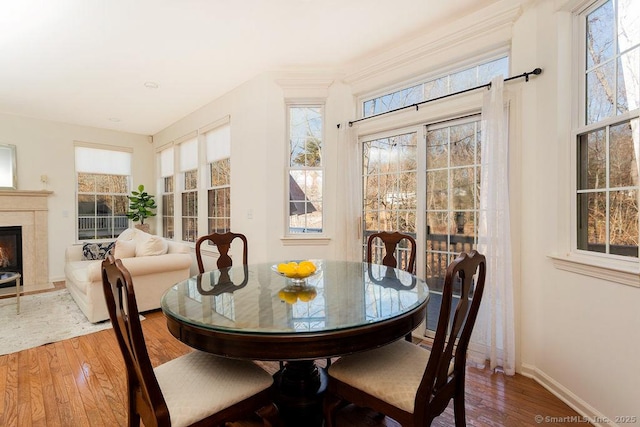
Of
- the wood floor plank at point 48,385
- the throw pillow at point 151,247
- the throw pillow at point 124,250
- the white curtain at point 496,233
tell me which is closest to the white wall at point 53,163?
the throw pillow at point 124,250

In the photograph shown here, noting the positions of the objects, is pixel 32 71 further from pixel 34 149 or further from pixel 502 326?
pixel 502 326

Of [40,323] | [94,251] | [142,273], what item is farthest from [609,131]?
[94,251]

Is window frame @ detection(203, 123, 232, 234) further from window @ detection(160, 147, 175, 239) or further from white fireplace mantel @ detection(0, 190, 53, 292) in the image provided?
white fireplace mantel @ detection(0, 190, 53, 292)

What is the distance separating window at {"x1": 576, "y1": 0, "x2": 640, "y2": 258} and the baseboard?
89 cm

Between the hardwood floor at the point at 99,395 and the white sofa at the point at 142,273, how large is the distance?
2.16ft

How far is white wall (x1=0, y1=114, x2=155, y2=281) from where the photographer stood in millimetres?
5020

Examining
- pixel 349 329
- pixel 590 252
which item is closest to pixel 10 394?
pixel 349 329

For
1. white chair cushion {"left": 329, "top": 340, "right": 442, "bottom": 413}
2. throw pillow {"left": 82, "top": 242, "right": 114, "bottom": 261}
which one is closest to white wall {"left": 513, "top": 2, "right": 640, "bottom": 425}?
white chair cushion {"left": 329, "top": 340, "right": 442, "bottom": 413}

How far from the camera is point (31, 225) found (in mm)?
5051

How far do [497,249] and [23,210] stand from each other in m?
6.59

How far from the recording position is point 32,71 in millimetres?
3488

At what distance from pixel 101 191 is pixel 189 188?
75.6 inches

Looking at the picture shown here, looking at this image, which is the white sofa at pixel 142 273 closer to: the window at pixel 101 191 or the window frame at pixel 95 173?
the window frame at pixel 95 173

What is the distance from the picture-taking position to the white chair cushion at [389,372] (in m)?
1.27
